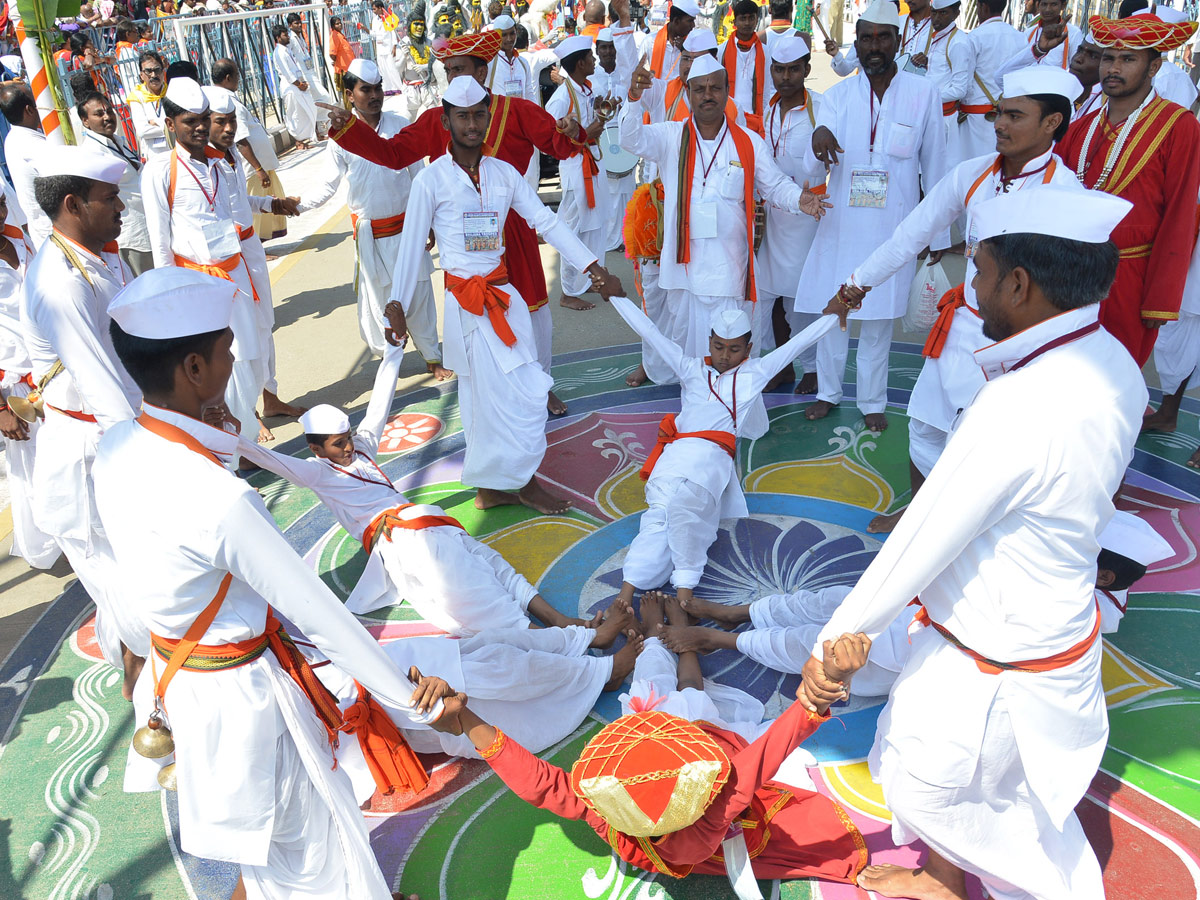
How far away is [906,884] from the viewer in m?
2.59

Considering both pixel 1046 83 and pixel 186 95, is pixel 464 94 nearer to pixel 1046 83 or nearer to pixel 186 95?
pixel 186 95

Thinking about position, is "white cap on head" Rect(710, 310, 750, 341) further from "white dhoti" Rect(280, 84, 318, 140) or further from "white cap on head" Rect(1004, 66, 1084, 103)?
"white dhoti" Rect(280, 84, 318, 140)

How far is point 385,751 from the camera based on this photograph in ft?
8.54

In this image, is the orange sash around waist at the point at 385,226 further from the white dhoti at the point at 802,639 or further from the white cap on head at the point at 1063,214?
the white cap on head at the point at 1063,214

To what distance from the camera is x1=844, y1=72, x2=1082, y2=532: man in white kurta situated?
350 centimetres

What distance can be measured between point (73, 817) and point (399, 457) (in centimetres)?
261

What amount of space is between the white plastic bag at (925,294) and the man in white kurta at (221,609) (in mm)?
3848

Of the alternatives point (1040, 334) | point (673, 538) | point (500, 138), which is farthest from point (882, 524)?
point (500, 138)

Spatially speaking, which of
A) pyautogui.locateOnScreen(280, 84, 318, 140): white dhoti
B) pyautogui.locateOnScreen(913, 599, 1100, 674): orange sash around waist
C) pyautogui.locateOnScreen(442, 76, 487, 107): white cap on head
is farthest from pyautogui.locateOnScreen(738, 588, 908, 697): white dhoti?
pyautogui.locateOnScreen(280, 84, 318, 140): white dhoti

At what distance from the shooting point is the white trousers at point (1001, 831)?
2.29m

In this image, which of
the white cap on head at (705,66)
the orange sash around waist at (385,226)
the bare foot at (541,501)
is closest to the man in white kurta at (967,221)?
the white cap on head at (705,66)

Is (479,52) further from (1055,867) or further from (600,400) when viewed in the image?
(1055,867)

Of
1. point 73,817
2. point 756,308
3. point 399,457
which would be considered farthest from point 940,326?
point 73,817

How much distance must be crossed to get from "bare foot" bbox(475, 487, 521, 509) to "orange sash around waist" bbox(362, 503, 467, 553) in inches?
36.9
